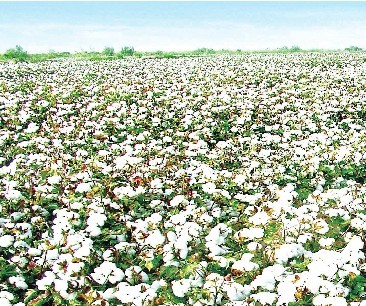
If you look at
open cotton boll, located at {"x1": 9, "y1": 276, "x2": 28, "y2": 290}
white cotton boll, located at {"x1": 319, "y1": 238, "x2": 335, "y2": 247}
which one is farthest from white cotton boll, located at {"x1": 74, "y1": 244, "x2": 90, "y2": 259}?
white cotton boll, located at {"x1": 319, "y1": 238, "x2": 335, "y2": 247}

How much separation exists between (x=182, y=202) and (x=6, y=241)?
229cm

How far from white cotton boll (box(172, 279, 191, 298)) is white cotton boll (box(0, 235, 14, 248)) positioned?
2126 mm

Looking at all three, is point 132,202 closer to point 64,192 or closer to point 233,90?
point 64,192

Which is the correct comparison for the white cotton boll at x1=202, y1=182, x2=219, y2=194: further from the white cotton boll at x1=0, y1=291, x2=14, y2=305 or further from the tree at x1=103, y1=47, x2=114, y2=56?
the tree at x1=103, y1=47, x2=114, y2=56

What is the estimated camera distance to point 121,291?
435 centimetres

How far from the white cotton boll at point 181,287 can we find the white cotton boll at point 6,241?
6.97 feet

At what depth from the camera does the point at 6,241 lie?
5391 millimetres

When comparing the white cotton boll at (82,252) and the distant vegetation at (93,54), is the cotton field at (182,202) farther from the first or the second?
the distant vegetation at (93,54)

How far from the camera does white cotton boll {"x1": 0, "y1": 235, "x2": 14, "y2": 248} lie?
5355mm

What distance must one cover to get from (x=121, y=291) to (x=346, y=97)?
1070cm

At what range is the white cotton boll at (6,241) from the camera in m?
5.36

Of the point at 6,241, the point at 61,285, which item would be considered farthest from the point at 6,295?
the point at 6,241

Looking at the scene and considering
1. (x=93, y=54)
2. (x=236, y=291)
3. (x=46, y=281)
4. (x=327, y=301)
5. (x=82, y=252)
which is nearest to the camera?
(x=327, y=301)

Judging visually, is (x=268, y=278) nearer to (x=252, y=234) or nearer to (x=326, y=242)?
(x=252, y=234)
